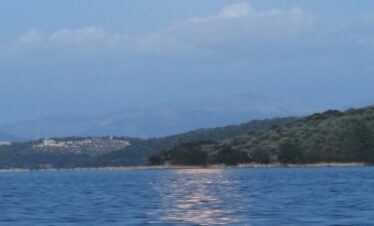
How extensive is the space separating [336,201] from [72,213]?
20380mm

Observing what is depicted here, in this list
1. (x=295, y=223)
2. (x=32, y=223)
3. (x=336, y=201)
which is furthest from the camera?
(x=336, y=201)

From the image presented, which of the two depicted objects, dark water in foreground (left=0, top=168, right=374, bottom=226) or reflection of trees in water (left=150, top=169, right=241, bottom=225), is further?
reflection of trees in water (left=150, top=169, right=241, bottom=225)

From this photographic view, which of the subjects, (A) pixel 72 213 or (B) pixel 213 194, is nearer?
(A) pixel 72 213

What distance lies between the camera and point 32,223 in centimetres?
6122

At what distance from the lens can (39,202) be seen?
280 ft

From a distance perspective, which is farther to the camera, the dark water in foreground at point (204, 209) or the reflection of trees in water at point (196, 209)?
the reflection of trees in water at point (196, 209)

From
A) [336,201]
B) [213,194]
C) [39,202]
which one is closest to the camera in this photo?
[336,201]

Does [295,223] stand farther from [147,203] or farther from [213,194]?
[213,194]

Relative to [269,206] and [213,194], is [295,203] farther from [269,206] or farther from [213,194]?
[213,194]

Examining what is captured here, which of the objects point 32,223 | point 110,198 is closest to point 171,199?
point 110,198

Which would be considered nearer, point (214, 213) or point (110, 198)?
point (214, 213)

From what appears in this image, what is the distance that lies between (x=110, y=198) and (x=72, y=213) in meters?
20.5

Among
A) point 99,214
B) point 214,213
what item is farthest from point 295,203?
point 99,214

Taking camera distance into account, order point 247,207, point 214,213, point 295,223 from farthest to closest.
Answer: point 247,207 → point 214,213 → point 295,223
